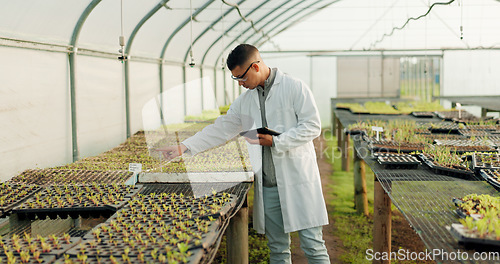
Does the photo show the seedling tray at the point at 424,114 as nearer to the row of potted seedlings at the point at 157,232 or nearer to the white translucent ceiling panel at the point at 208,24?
the white translucent ceiling panel at the point at 208,24

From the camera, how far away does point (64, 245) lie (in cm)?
202

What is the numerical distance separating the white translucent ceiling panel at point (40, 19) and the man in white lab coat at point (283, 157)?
1826 millimetres

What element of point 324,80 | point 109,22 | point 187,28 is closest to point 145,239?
point 109,22

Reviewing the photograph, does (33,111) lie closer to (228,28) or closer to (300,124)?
(300,124)

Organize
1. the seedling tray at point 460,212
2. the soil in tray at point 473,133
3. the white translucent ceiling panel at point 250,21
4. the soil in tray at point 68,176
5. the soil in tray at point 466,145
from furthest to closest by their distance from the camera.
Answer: the white translucent ceiling panel at point 250,21
the soil in tray at point 473,133
the soil in tray at point 466,145
the soil in tray at point 68,176
the seedling tray at point 460,212

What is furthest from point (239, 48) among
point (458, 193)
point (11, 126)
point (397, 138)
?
point (397, 138)

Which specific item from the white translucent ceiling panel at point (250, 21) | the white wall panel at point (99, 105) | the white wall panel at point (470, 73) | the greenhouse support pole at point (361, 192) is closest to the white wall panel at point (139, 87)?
the white wall panel at point (99, 105)

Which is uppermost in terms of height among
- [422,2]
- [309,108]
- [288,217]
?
[422,2]

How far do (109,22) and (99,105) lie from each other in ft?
3.18

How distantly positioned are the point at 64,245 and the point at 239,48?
141 cm

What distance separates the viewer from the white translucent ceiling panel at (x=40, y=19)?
11.7ft

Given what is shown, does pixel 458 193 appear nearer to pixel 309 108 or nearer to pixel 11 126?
pixel 309 108

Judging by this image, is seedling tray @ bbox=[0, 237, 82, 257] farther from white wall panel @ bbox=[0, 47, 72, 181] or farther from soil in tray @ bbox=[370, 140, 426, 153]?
soil in tray @ bbox=[370, 140, 426, 153]

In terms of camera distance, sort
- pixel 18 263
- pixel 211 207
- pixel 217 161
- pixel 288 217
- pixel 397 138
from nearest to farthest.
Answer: pixel 18 263
pixel 211 207
pixel 288 217
pixel 217 161
pixel 397 138
